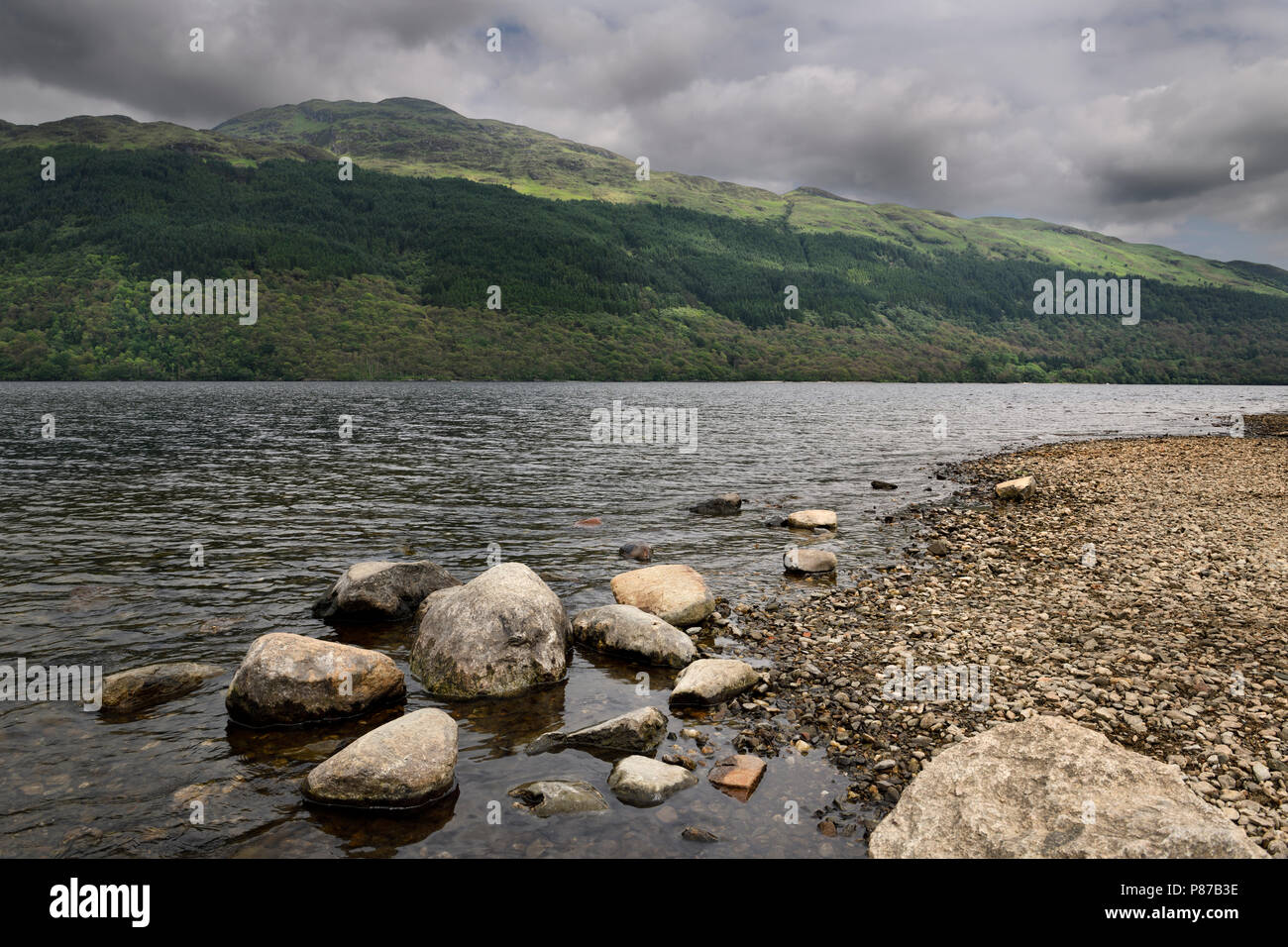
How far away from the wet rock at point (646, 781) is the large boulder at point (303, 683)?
466cm

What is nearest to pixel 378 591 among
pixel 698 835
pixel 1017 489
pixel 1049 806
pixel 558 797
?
pixel 558 797

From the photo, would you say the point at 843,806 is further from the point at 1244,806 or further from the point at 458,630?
the point at 458,630

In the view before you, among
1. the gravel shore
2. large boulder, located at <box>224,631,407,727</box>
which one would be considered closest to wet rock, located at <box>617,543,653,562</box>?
the gravel shore

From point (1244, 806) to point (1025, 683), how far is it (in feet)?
12.0

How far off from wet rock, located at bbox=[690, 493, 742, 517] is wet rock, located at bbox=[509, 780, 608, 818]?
794 inches

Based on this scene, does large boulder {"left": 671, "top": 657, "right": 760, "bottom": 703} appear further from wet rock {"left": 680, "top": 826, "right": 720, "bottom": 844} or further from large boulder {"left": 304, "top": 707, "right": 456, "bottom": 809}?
large boulder {"left": 304, "top": 707, "right": 456, "bottom": 809}

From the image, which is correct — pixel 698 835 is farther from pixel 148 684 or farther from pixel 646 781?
pixel 148 684

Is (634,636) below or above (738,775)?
above

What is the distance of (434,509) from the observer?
2952 cm

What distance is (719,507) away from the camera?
96.0 ft

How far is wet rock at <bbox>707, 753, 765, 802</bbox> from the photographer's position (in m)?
8.89

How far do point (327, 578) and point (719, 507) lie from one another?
51.6 feet
